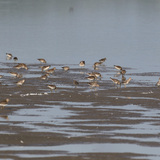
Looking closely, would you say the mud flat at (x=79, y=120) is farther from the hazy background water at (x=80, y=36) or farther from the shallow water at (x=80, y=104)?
the hazy background water at (x=80, y=36)

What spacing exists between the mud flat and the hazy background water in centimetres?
951

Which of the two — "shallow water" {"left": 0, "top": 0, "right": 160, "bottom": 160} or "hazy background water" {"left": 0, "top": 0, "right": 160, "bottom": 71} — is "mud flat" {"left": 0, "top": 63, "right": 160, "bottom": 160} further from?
"hazy background water" {"left": 0, "top": 0, "right": 160, "bottom": 71}

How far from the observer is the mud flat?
52.4 ft

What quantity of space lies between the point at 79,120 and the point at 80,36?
123ft

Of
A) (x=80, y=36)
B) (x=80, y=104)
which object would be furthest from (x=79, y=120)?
(x=80, y=36)

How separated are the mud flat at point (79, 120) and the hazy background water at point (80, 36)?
951 cm

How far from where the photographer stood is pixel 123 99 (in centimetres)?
2405

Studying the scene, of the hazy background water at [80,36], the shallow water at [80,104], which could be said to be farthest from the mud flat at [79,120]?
the hazy background water at [80,36]

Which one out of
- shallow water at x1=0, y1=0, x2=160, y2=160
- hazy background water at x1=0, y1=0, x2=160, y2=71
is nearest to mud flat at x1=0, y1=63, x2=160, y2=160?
shallow water at x1=0, y1=0, x2=160, y2=160

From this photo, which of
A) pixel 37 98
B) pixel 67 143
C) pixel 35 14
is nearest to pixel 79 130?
pixel 67 143

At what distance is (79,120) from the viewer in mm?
19844

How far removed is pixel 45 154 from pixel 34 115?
16.9ft

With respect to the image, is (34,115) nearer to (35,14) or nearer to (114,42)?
(114,42)

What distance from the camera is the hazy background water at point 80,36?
4147 cm
